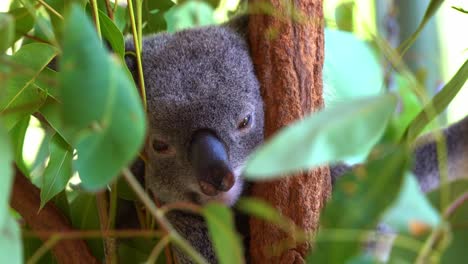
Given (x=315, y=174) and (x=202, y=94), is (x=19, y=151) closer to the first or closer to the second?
(x=202, y=94)

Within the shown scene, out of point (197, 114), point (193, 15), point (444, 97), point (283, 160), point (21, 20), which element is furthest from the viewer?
point (193, 15)

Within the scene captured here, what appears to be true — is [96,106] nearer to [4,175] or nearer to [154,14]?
[4,175]

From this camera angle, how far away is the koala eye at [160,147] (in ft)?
4.23

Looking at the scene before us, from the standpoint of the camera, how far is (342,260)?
0.52m

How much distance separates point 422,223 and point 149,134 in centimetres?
86

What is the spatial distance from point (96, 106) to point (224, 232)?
0.16m

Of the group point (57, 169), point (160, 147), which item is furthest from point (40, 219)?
point (160, 147)

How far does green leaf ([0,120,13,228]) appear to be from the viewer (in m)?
0.52

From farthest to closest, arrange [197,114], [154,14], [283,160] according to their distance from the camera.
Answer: [154,14]
[197,114]
[283,160]

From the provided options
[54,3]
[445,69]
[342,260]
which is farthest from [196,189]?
[445,69]

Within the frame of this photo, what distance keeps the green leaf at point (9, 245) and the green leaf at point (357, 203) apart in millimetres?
250

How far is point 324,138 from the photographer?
47cm

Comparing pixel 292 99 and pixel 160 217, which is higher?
pixel 160 217

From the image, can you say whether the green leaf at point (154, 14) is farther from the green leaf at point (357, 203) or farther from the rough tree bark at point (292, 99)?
the green leaf at point (357, 203)
